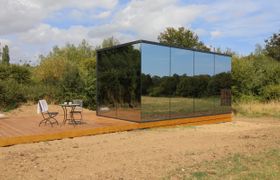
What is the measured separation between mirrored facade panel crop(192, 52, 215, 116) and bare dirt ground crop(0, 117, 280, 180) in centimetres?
312

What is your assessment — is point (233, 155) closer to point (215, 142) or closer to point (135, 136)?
point (215, 142)

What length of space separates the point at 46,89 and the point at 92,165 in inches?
412

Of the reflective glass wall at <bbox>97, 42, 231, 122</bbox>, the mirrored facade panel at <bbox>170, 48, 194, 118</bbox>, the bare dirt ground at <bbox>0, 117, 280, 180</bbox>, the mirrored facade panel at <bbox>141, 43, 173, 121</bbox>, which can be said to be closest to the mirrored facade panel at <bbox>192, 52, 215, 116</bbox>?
the reflective glass wall at <bbox>97, 42, 231, 122</bbox>

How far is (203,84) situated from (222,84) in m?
1.55

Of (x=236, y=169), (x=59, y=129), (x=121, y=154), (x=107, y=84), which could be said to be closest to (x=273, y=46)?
(x=107, y=84)

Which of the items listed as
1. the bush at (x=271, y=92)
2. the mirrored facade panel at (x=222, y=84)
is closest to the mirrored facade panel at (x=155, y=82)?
the mirrored facade panel at (x=222, y=84)

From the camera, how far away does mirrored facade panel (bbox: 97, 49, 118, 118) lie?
12250 millimetres

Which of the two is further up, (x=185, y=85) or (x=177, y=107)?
(x=185, y=85)

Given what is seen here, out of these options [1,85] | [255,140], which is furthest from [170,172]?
[1,85]

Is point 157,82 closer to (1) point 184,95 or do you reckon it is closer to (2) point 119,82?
(2) point 119,82

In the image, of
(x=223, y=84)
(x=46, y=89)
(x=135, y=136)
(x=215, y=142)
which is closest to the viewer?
(x=215, y=142)

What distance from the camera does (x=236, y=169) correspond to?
18.6 feet

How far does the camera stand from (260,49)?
34562mm

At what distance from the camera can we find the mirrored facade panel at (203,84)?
43.0ft
